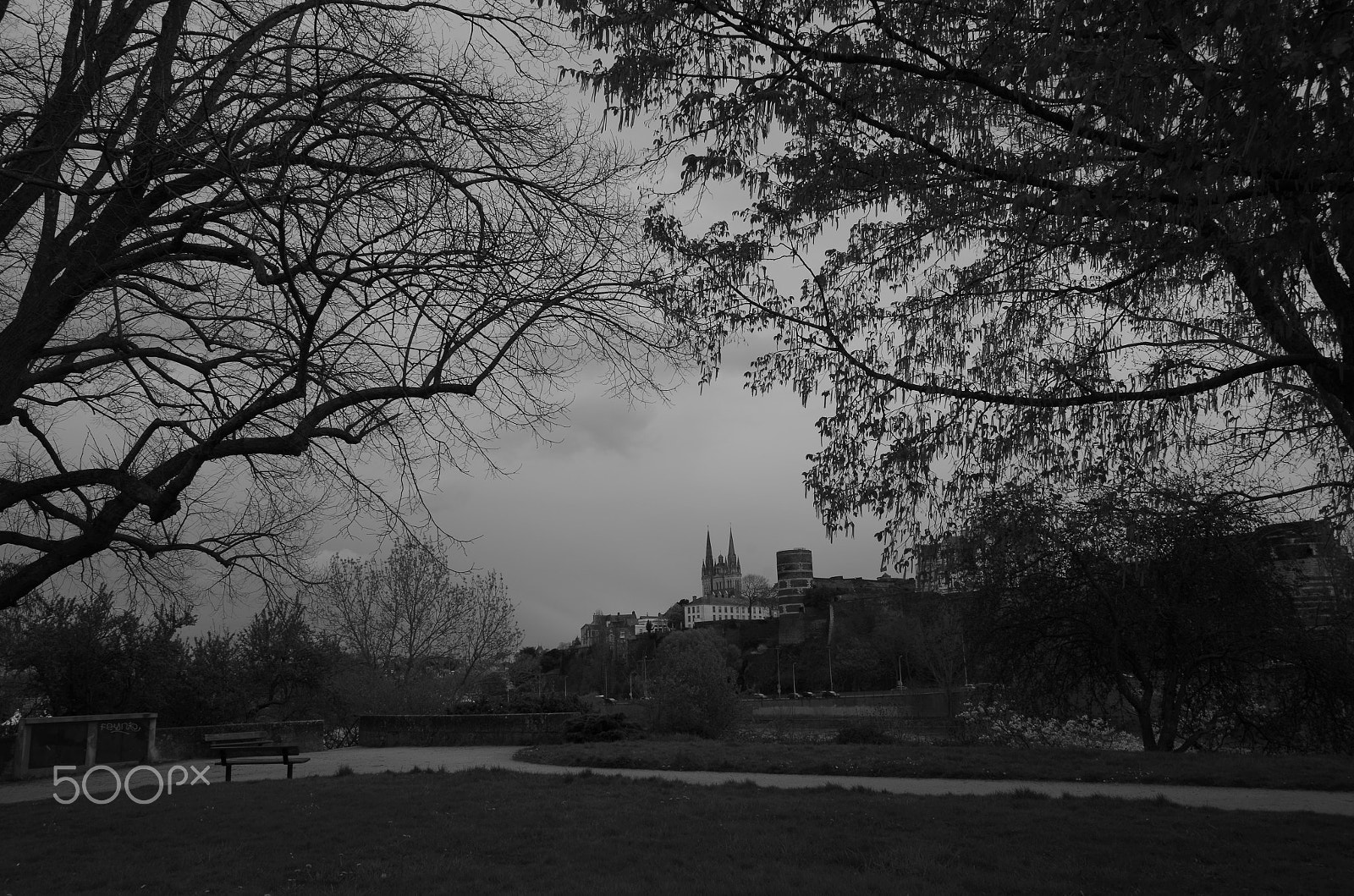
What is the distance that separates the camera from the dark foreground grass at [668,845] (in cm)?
592

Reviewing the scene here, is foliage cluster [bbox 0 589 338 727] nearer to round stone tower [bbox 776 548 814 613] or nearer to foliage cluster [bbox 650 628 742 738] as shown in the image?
foliage cluster [bbox 650 628 742 738]

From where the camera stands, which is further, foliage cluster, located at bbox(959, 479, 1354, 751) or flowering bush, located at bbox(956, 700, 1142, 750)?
flowering bush, located at bbox(956, 700, 1142, 750)

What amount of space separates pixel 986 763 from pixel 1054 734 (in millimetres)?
7192

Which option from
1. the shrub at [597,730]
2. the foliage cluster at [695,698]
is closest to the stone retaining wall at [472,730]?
the shrub at [597,730]

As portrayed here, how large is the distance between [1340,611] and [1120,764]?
7.06 m

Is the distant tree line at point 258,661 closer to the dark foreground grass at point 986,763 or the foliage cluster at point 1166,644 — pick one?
the dark foreground grass at point 986,763

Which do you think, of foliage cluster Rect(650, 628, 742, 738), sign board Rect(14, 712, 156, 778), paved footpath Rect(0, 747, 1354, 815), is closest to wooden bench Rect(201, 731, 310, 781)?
paved footpath Rect(0, 747, 1354, 815)

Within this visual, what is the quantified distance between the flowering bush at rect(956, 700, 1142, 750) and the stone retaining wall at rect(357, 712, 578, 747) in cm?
842

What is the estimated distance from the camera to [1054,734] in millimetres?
18016

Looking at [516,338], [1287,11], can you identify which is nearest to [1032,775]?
[516,338]

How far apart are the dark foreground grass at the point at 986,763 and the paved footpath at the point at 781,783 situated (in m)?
0.25

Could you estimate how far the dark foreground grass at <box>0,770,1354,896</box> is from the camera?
5.92m

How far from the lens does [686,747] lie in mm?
14625

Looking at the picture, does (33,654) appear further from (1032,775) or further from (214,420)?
(1032,775)
